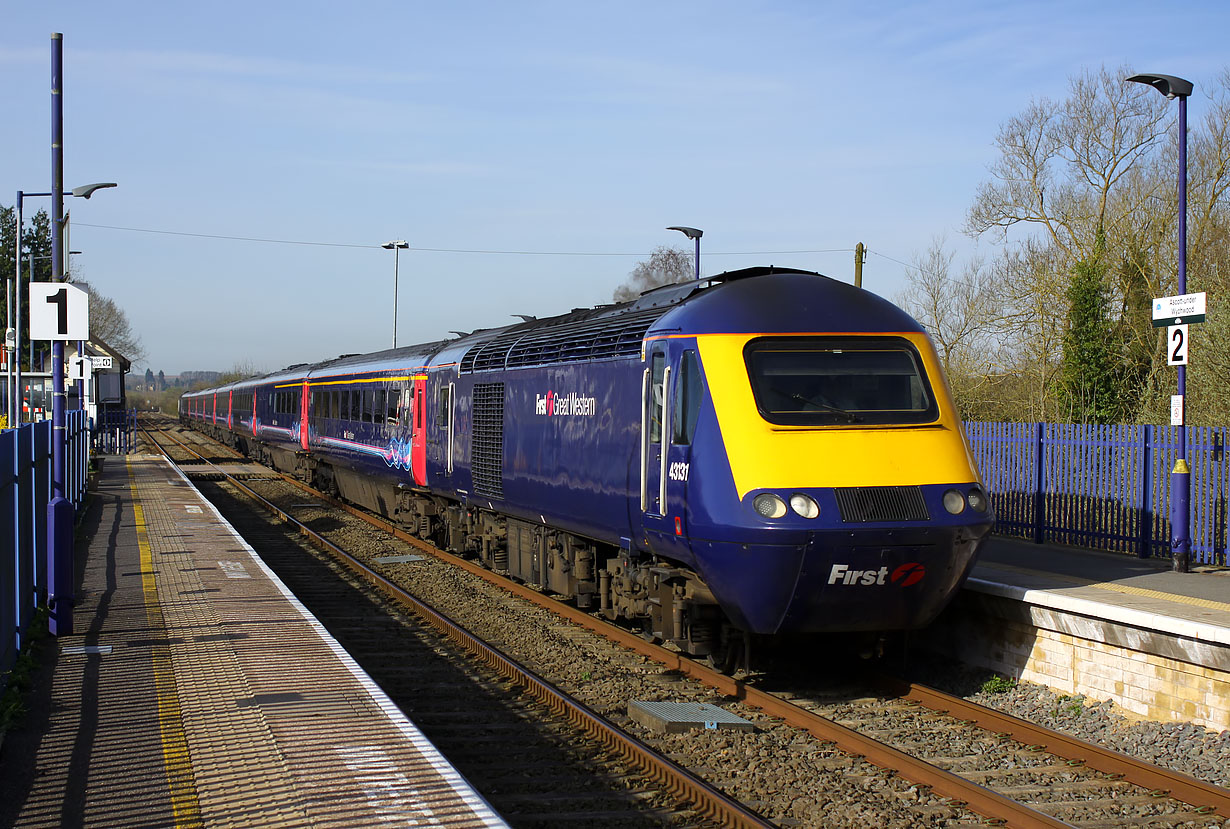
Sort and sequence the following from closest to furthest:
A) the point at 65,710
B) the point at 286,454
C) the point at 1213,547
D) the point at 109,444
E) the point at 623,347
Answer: the point at 65,710 < the point at 623,347 < the point at 1213,547 < the point at 286,454 < the point at 109,444

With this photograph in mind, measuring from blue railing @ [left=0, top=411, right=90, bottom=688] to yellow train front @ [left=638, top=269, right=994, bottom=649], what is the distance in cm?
493

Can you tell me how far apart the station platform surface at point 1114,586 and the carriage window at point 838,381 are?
1476mm

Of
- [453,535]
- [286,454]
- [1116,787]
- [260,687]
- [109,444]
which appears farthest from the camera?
[109,444]

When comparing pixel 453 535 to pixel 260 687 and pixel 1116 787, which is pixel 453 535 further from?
pixel 1116 787

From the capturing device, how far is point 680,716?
832 centimetres

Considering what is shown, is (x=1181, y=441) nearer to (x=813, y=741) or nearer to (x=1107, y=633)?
(x=1107, y=633)

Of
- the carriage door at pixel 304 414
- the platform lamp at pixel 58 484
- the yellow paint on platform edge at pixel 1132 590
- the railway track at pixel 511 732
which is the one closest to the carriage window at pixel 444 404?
the railway track at pixel 511 732

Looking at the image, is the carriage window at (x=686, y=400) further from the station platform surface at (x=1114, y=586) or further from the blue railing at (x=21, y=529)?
the blue railing at (x=21, y=529)

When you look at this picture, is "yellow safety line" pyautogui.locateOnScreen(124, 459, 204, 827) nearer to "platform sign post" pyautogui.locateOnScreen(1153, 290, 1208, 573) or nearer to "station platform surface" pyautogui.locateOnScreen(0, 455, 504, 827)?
"station platform surface" pyautogui.locateOnScreen(0, 455, 504, 827)

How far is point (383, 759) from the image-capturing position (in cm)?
655

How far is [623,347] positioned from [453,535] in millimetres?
7859

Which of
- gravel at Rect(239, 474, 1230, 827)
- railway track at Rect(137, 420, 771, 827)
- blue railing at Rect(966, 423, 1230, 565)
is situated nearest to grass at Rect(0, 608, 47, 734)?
railway track at Rect(137, 420, 771, 827)

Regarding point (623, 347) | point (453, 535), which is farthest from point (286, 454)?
point (623, 347)

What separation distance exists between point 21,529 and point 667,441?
5520 mm
